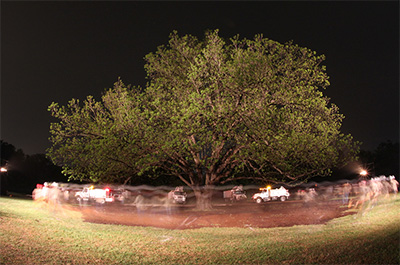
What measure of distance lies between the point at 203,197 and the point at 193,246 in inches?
479

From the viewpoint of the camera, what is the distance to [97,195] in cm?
3278

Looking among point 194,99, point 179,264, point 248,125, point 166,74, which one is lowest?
point 179,264

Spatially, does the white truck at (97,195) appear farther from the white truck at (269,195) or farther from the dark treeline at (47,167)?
the dark treeline at (47,167)

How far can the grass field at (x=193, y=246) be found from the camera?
30.0 ft

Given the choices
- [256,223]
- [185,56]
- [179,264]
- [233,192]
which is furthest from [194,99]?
[233,192]

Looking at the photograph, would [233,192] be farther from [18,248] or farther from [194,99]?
[18,248]

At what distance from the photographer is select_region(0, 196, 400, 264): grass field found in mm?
9156

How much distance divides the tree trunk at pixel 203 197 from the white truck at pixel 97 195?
37.4 ft

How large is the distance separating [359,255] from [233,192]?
32421mm

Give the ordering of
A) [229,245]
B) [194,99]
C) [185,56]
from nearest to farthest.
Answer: [229,245]
[194,99]
[185,56]

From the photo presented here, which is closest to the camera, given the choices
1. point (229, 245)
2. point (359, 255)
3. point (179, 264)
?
point (359, 255)

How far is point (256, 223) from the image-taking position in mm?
19328

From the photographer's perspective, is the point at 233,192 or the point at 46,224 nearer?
the point at 46,224

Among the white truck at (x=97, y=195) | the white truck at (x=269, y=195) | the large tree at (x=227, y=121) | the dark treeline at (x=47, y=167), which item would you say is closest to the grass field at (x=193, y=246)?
the large tree at (x=227, y=121)
